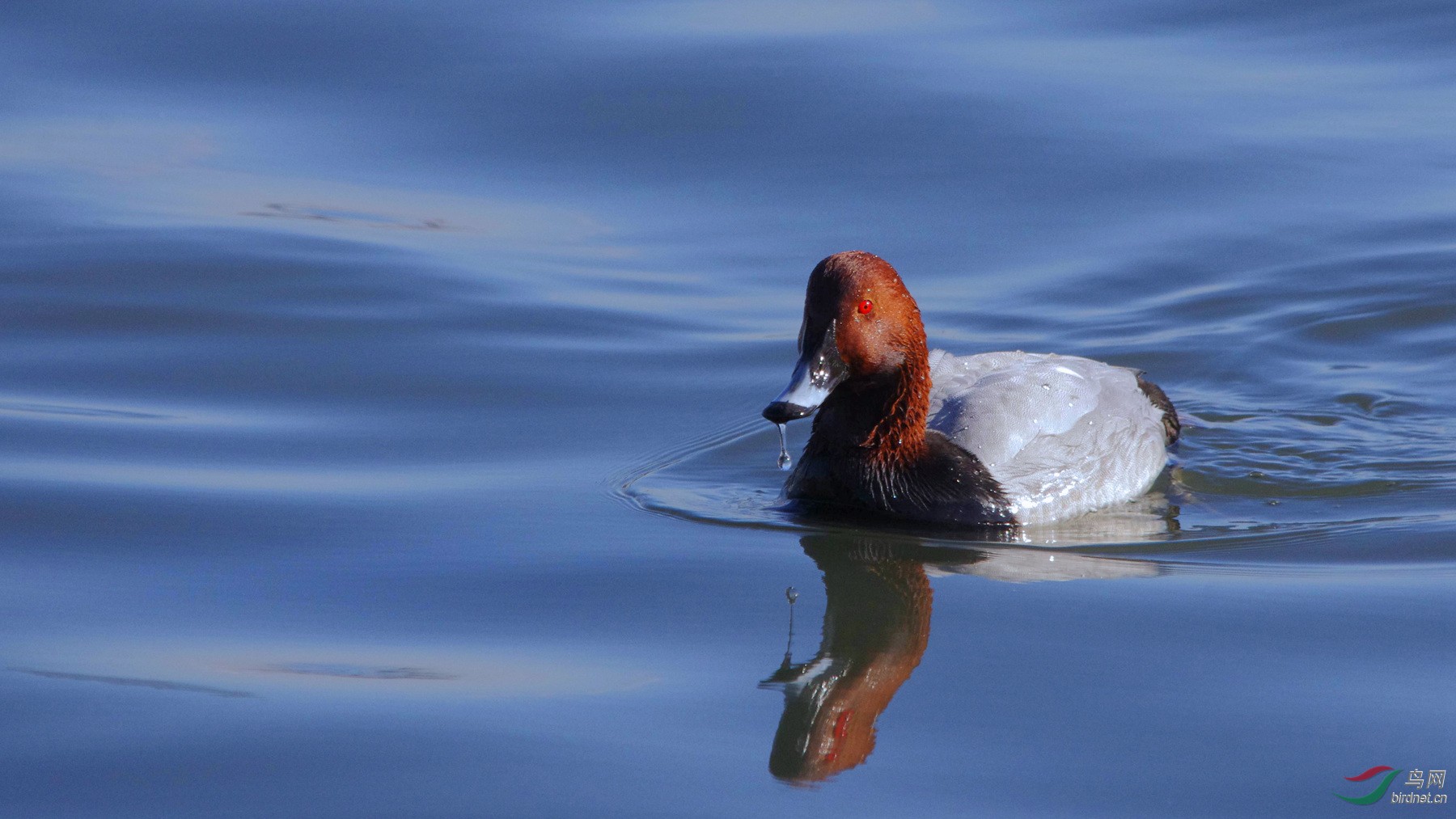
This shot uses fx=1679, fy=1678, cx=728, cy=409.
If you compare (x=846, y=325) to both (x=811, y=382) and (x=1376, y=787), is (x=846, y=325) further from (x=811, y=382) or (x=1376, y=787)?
(x=1376, y=787)

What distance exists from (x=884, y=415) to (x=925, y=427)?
1.01ft

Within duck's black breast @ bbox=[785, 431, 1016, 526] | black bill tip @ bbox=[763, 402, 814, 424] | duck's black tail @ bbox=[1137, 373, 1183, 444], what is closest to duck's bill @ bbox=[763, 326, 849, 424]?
black bill tip @ bbox=[763, 402, 814, 424]

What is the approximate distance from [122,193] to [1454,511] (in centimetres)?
883

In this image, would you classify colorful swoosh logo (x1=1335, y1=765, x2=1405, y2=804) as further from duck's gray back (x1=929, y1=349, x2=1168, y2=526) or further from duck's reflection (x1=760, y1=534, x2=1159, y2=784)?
duck's gray back (x1=929, y1=349, x2=1168, y2=526)

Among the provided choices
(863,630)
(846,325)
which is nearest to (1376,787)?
(863,630)

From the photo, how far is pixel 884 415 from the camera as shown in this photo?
698 cm

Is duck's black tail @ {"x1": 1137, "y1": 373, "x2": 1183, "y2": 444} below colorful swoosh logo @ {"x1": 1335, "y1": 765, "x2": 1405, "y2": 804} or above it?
above

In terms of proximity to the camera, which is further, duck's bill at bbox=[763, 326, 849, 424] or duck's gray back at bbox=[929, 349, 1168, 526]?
duck's gray back at bbox=[929, 349, 1168, 526]

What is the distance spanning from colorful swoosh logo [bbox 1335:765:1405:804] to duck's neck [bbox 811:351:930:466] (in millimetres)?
2784

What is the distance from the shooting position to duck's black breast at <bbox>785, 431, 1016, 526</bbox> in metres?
6.88

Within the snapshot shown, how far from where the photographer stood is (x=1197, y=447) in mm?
8219

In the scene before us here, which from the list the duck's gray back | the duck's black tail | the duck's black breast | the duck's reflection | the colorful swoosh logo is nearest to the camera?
the colorful swoosh logo

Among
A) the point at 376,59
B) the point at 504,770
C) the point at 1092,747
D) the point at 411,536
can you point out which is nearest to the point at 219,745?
the point at 504,770

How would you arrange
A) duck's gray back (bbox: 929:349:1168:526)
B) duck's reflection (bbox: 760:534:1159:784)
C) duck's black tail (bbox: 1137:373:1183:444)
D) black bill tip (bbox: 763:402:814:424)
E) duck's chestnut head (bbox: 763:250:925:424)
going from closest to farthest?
duck's reflection (bbox: 760:534:1159:784)
black bill tip (bbox: 763:402:814:424)
duck's chestnut head (bbox: 763:250:925:424)
duck's gray back (bbox: 929:349:1168:526)
duck's black tail (bbox: 1137:373:1183:444)
